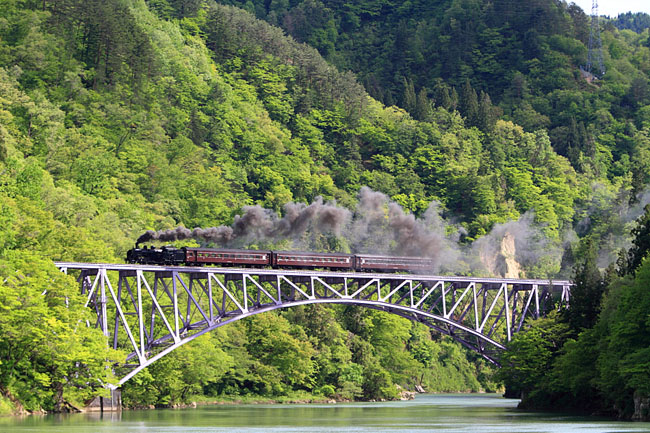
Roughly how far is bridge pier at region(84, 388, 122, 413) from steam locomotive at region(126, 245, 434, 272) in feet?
30.8

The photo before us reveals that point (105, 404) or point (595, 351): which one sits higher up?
point (595, 351)

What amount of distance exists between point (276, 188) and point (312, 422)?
80492 mm

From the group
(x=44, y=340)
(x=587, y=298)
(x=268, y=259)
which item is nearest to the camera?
(x=44, y=340)

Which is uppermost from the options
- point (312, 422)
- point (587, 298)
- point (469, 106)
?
point (469, 106)

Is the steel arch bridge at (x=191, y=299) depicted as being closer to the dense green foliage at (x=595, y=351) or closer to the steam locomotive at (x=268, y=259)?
the steam locomotive at (x=268, y=259)

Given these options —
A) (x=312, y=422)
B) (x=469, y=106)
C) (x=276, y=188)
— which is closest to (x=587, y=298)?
(x=312, y=422)

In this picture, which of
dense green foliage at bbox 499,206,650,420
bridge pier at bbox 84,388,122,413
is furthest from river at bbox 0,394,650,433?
dense green foliage at bbox 499,206,650,420

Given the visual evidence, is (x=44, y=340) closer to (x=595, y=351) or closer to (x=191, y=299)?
(x=191, y=299)

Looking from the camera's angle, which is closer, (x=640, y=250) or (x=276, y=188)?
(x=640, y=250)

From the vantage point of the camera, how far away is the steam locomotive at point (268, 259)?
3046 inches

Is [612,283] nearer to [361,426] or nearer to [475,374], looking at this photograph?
[361,426]

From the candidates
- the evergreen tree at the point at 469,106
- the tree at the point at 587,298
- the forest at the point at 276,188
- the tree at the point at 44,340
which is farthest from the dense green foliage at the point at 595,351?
the evergreen tree at the point at 469,106

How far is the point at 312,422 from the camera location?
68812mm

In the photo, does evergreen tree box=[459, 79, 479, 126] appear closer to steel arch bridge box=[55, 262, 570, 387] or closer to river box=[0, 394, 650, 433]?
steel arch bridge box=[55, 262, 570, 387]
